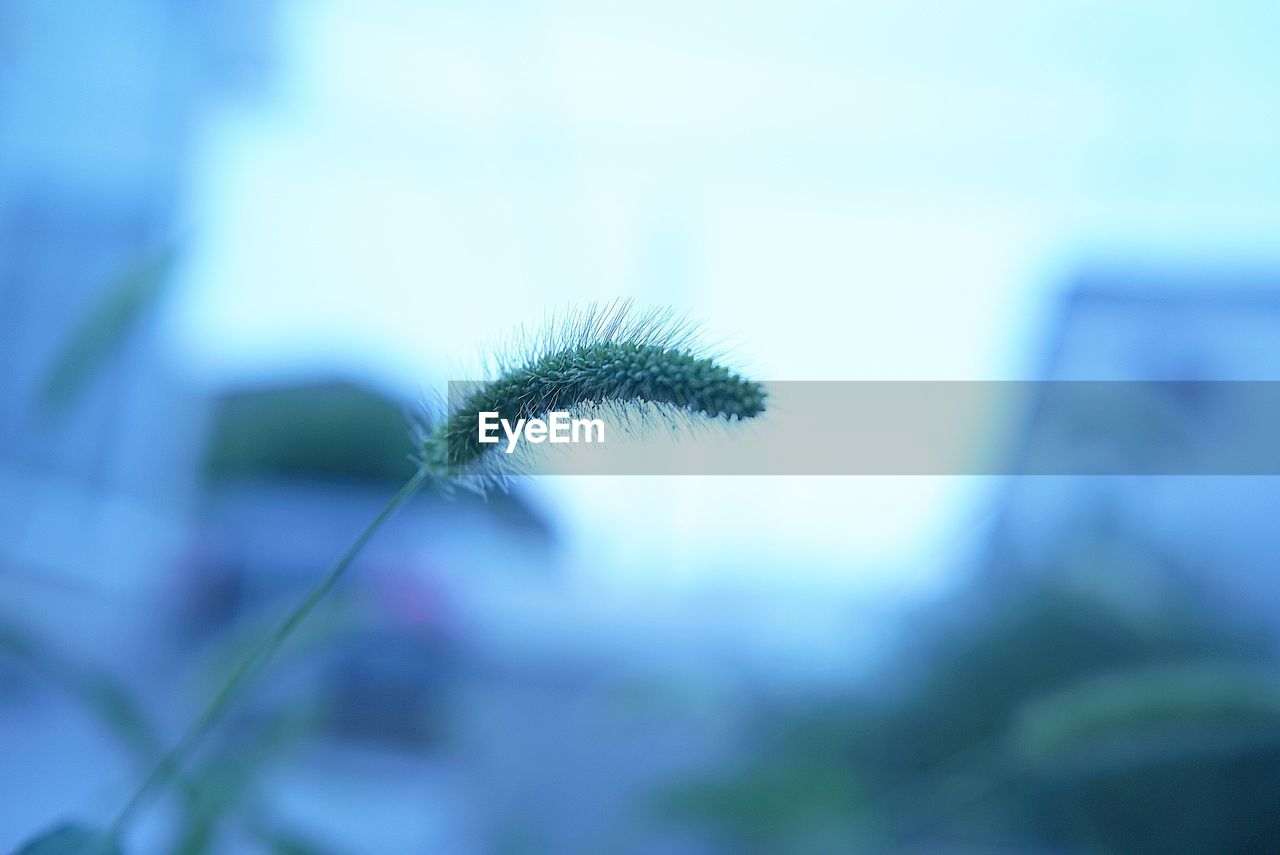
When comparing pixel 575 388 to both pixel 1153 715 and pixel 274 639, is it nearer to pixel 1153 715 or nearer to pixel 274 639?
pixel 274 639

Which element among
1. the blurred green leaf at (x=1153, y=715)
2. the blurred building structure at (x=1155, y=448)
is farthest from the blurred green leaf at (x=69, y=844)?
the blurred building structure at (x=1155, y=448)

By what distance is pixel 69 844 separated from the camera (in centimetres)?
77

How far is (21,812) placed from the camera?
3.89ft

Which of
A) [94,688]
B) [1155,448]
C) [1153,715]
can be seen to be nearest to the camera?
[94,688]

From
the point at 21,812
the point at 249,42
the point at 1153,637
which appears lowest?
Result: the point at 21,812

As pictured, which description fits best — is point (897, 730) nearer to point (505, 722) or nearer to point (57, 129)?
point (505, 722)

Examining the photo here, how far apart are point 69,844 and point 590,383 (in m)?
0.58

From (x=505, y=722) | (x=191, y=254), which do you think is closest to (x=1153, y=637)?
(x=505, y=722)

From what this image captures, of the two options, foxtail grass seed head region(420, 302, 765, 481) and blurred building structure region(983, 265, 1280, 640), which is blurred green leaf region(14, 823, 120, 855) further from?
blurred building structure region(983, 265, 1280, 640)

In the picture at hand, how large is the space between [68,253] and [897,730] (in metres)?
2.24

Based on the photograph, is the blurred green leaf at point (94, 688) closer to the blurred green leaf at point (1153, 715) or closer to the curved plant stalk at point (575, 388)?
the curved plant stalk at point (575, 388)

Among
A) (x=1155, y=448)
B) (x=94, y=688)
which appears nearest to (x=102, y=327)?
(x=94, y=688)

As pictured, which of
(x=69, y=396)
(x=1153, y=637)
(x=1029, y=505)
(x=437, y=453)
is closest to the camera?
(x=437, y=453)

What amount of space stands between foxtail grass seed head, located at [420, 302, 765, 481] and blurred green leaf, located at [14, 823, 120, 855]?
40cm
